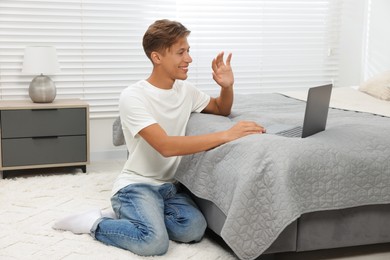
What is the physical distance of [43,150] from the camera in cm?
397

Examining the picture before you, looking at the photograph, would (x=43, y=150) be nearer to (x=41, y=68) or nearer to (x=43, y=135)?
(x=43, y=135)

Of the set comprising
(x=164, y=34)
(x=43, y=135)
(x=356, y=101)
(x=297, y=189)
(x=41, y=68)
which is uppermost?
(x=164, y=34)

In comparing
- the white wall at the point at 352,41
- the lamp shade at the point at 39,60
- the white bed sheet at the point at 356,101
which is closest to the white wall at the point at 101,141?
the lamp shade at the point at 39,60

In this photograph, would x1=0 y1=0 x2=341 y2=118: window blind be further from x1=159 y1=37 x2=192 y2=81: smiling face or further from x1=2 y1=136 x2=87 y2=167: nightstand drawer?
x1=159 y1=37 x2=192 y2=81: smiling face

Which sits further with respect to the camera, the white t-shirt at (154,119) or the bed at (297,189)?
the white t-shirt at (154,119)

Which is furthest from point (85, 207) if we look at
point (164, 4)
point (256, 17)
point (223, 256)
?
point (256, 17)

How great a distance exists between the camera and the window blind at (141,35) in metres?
4.29

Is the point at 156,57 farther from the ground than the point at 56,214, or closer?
farther from the ground

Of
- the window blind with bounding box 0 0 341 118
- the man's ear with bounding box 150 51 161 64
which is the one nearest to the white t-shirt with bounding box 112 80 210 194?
the man's ear with bounding box 150 51 161 64

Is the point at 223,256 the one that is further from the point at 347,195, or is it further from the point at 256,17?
the point at 256,17

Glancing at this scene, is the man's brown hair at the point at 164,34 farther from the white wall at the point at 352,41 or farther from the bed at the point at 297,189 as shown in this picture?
the white wall at the point at 352,41

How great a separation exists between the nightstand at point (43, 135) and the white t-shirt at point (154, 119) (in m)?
1.38

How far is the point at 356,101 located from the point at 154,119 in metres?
1.72

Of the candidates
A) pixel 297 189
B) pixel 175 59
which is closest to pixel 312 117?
pixel 297 189
